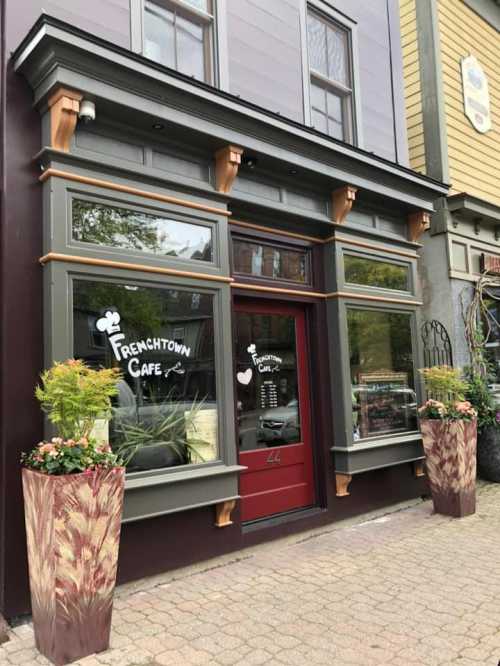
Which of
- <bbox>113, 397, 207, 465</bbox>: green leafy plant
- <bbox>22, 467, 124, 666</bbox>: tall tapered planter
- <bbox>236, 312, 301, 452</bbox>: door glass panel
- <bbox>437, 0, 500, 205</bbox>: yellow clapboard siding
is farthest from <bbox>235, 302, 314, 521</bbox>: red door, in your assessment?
<bbox>437, 0, 500, 205</bbox>: yellow clapboard siding

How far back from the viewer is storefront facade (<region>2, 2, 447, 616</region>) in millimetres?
3908

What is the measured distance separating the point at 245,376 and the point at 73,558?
268 cm

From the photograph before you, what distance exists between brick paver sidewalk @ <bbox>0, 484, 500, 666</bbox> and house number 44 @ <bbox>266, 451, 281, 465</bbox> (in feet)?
2.48

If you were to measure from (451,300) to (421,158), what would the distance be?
2.20 m

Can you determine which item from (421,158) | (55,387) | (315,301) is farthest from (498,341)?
(55,387)

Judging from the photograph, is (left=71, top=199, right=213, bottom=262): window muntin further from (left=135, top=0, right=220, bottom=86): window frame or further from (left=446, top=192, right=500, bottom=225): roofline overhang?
(left=446, top=192, right=500, bottom=225): roofline overhang

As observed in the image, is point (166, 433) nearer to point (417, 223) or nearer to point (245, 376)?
point (245, 376)

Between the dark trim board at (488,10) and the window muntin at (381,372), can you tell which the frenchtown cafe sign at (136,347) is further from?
the dark trim board at (488,10)

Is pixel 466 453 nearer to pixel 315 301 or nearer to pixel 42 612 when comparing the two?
pixel 315 301

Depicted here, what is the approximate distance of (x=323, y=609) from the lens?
3.67m

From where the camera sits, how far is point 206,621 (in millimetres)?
3518

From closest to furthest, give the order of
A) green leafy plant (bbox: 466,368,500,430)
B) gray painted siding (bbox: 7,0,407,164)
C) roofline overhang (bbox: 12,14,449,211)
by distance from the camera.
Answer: roofline overhang (bbox: 12,14,449,211)
gray painted siding (bbox: 7,0,407,164)
green leafy plant (bbox: 466,368,500,430)

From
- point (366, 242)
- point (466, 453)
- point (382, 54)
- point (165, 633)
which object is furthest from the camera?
point (382, 54)

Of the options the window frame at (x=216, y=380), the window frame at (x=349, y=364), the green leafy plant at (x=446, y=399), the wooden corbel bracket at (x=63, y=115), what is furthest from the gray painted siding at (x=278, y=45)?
the green leafy plant at (x=446, y=399)
